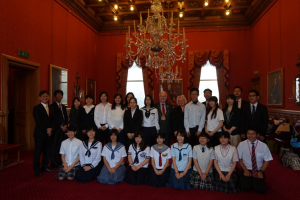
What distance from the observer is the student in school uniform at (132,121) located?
173 inches

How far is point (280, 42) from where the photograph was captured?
689cm

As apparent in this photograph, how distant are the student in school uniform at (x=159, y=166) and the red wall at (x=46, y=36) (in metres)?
4.29

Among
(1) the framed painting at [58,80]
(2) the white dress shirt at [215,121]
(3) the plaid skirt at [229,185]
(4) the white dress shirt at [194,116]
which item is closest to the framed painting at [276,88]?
(2) the white dress shirt at [215,121]

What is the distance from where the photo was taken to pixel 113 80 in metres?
10.6

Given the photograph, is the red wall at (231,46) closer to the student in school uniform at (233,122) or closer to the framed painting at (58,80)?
the framed painting at (58,80)

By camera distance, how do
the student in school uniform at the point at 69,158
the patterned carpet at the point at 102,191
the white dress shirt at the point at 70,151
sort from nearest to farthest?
the patterned carpet at the point at 102,191
the student in school uniform at the point at 69,158
the white dress shirt at the point at 70,151

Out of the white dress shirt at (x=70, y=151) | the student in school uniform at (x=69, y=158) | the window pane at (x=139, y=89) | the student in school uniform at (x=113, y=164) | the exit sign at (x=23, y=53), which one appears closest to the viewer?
the student in school uniform at (x=113, y=164)

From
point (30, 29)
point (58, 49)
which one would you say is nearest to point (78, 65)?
point (58, 49)

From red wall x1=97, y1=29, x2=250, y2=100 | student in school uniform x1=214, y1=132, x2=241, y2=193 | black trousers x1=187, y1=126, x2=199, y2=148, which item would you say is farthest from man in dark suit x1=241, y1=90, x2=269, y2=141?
red wall x1=97, y1=29, x2=250, y2=100

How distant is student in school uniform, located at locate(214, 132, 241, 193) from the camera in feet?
11.4

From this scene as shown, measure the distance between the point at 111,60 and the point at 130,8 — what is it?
9.29 ft

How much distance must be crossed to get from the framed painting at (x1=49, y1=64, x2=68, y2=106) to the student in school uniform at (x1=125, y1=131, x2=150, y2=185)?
3845 mm

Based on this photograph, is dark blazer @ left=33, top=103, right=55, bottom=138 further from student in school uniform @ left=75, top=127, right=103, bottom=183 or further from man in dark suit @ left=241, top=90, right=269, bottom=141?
man in dark suit @ left=241, top=90, right=269, bottom=141

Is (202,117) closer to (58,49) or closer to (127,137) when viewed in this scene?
(127,137)
